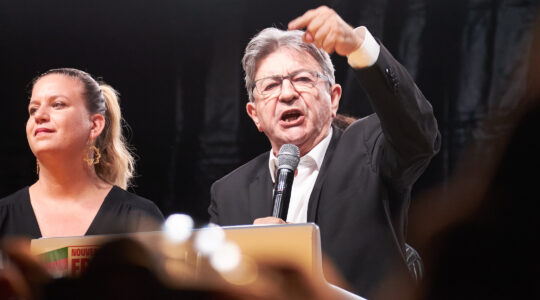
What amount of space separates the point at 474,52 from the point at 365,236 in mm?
957

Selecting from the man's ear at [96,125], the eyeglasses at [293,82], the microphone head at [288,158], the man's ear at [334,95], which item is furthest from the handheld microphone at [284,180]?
the man's ear at [96,125]

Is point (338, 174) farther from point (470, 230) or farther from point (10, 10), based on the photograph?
point (10, 10)

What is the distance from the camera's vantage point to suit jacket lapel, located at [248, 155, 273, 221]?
77.4 inches

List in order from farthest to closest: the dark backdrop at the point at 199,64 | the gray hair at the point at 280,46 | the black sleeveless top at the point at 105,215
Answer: the dark backdrop at the point at 199,64
the black sleeveless top at the point at 105,215
the gray hair at the point at 280,46

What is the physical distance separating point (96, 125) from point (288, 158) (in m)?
1.17

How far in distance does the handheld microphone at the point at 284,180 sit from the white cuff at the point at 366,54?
0.26 metres

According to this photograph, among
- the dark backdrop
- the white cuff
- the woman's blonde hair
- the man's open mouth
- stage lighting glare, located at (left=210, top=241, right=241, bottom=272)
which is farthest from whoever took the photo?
the woman's blonde hair

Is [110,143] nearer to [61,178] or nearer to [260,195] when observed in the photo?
[61,178]

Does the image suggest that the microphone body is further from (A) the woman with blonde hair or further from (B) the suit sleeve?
(A) the woman with blonde hair

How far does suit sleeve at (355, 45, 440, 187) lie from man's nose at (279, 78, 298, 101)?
35cm

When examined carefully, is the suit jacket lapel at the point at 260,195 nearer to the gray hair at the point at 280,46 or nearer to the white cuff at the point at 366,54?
the gray hair at the point at 280,46

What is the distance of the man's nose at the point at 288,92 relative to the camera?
2031 millimetres

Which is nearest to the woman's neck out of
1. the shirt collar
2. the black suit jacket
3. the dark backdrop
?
the dark backdrop

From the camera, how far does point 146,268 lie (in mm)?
333
